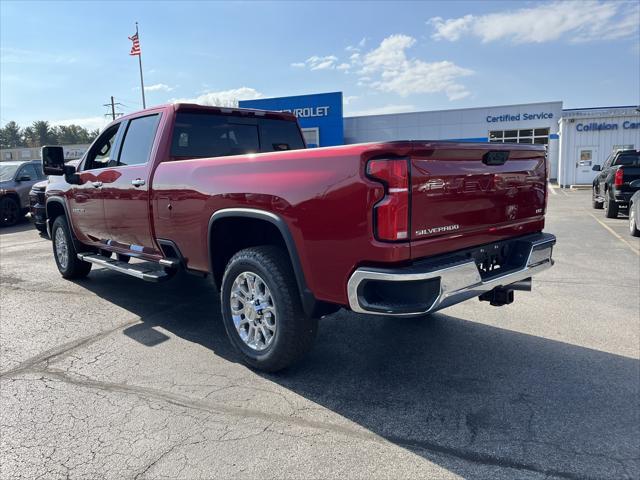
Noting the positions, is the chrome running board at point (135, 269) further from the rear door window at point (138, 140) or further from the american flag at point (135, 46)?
the american flag at point (135, 46)

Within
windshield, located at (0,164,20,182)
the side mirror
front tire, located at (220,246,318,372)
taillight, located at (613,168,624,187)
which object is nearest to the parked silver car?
windshield, located at (0,164,20,182)

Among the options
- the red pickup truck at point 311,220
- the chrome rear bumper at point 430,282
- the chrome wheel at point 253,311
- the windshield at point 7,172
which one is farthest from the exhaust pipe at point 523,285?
the windshield at point 7,172

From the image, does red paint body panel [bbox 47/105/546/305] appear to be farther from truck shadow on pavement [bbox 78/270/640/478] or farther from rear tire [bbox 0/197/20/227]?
rear tire [bbox 0/197/20/227]

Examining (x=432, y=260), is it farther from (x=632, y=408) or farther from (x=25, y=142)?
(x=25, y=142)

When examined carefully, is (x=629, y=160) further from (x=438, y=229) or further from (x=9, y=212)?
(x=9, y=212)

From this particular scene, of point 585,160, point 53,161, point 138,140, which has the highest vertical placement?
point 138,140

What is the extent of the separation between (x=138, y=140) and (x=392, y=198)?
339 cm

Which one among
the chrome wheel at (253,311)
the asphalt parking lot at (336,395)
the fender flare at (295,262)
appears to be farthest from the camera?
the chrome wheel at (253,311)

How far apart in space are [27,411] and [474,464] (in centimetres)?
282

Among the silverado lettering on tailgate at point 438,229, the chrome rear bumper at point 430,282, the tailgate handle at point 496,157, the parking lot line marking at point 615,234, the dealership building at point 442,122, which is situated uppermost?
the dealership building at point 442,122

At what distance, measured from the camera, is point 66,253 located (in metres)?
6.73

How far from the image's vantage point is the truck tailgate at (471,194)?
2785mm

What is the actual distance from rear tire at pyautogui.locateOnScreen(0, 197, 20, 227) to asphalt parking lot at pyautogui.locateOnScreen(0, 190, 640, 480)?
997 cm

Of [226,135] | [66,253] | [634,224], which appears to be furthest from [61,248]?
[634,224]
